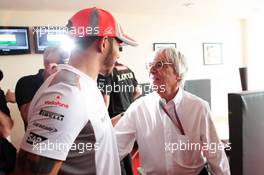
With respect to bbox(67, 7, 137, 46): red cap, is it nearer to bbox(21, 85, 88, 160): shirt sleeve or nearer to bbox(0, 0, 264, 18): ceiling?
bbox(21, 85, 88, 160): shirt sleeve

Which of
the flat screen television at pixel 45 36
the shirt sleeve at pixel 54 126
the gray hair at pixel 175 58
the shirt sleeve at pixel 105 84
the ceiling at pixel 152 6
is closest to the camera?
the shirt sleeve at pixel 54 126

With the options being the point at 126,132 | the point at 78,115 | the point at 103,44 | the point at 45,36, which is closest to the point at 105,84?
the point at 126,132

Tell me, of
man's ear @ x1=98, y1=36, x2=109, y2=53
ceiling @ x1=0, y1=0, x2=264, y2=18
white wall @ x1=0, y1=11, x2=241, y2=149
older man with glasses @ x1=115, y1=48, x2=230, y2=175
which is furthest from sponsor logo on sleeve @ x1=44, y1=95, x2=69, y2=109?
white wall @ x1=0, y1=11, x2=241, y2=149

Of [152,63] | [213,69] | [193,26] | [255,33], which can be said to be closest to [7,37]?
[152,63]

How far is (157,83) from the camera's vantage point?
1526 mm

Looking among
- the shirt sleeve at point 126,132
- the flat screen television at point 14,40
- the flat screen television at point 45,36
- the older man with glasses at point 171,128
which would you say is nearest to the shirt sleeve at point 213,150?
the older man with glasses at point 171,128

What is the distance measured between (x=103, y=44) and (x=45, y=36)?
9.88 feet

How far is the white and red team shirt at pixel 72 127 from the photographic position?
0.72 m

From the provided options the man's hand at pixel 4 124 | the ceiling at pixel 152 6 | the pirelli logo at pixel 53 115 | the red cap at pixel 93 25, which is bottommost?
the man's hand at pixel 4 124

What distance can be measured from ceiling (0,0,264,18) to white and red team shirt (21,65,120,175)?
270 cm

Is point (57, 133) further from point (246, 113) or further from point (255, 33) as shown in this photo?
point (255, 33)

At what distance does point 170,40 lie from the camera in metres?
4.64

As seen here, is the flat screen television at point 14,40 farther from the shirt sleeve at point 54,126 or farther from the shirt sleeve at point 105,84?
the shirt sleeve at point 54,126

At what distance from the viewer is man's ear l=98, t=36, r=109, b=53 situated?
3.11 feet
